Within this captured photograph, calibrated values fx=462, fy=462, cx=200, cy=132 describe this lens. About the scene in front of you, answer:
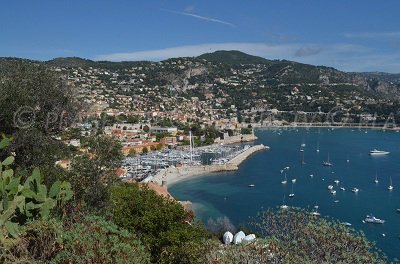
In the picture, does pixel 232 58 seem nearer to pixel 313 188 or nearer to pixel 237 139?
pixel 237 139

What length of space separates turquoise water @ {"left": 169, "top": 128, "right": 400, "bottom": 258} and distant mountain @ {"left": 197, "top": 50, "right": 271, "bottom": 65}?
6769 centimetres

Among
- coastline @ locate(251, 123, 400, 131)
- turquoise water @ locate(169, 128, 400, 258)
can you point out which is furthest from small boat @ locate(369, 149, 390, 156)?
coastline @ locate(251, 123, 400, 131)

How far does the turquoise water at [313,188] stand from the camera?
69.1ft

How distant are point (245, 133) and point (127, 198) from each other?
48.4 m

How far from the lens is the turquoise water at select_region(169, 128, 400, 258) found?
2107 centimetres

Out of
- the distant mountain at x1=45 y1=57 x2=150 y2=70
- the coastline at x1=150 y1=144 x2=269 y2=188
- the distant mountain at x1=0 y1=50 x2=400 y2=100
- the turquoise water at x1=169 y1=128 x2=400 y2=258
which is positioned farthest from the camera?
the distant mountain at x1=0 y1=50 x2=400 y2=100

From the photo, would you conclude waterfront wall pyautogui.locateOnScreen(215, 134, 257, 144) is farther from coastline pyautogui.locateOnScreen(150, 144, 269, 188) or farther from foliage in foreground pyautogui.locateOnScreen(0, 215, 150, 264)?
foliage in foreground pyautogui.locateOnScreen(0, 215, 150, 264)

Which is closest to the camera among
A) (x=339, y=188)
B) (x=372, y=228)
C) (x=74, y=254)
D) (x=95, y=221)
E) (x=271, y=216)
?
(x=74, y=254)

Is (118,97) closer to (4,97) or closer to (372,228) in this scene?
(372,228)

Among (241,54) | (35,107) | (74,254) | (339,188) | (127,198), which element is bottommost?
(339,188)

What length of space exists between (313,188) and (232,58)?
9194 cm

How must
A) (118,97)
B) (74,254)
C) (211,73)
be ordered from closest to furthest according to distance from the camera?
1. (74,254)
2. (118,97)
3. (211,73)

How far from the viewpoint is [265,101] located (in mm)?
83125

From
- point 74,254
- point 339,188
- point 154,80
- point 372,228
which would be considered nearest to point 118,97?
point 154,80
